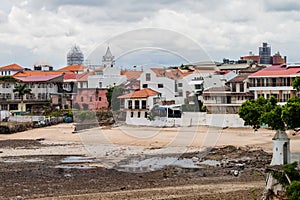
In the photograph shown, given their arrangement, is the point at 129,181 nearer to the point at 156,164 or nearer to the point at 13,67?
the point at 156,164

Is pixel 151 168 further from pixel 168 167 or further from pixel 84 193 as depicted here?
pixel 84 193

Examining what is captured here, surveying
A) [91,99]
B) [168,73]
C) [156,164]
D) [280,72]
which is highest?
[168,73]

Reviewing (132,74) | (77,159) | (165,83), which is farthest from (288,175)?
(132,74)

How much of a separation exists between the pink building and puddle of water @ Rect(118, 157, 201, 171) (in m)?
33.7

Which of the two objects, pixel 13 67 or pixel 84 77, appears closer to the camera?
pixel 84 77

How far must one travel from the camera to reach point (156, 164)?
32.4m

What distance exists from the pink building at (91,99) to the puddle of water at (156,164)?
1325 inches

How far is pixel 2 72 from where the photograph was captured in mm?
104062

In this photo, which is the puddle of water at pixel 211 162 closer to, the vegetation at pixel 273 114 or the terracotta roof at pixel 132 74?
the vegetation at pixel 273 114

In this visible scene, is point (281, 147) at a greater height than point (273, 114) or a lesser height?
lesser

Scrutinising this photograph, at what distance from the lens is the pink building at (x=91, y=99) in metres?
68.8

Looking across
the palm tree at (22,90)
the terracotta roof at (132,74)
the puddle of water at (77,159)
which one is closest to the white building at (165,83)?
the terracotta roof at (132,74)

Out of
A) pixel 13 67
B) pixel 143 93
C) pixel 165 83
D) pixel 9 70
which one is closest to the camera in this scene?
pixel 143 93

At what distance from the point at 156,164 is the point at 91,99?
39309 mm
